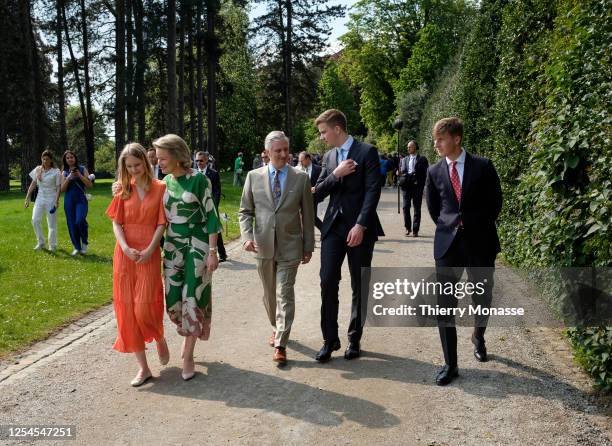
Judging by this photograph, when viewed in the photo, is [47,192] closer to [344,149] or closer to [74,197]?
[74,197]

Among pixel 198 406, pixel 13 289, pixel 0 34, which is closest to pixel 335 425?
pixel 198 406

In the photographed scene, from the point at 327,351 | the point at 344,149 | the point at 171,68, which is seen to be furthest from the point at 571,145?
the point at 171,68

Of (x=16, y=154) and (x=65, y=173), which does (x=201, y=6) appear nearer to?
(x=65, y=173)

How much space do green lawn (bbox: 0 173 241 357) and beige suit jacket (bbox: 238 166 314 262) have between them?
9.71ft

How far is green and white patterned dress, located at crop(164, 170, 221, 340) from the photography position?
5.07 metres

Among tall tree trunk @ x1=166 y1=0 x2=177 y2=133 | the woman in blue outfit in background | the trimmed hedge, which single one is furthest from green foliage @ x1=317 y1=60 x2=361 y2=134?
the trimmed hedge

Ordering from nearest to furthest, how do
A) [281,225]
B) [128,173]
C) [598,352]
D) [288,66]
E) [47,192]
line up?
[598,352] → [128,173] → [281,225] → [47,192] → [288,66]

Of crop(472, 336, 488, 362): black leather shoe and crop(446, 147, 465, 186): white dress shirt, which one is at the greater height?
crop(446, 147, 465, 186): white dress shirt

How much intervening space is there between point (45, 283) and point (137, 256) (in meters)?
4.93

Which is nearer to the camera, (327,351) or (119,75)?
(327,351)

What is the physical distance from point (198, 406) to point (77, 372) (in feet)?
5.04

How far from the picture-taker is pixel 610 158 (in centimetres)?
421

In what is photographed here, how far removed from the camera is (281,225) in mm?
5477

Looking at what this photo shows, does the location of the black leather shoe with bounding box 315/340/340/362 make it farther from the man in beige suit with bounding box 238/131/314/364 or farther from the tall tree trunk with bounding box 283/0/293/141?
the tall tree trunk with bounding box 283/0/293/141
